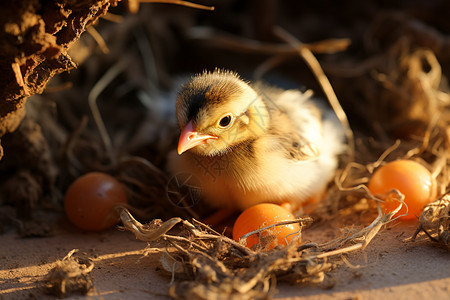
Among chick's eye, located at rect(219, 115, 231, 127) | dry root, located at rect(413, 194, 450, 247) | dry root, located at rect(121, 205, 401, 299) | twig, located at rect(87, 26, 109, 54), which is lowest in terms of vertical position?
dry root, located at rect(413, 194, 450, 247)

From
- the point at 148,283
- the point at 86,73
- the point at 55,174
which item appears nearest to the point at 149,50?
the point at 86,73

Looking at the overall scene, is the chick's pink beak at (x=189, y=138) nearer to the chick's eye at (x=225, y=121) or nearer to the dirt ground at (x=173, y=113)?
the chick's eye at (x=225, y=121)

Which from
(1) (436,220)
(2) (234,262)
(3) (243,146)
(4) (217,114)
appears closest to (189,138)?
(4) (217,114)

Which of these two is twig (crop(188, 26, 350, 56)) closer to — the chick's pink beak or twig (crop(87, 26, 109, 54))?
twig (crop(87, 26, 109, 54))

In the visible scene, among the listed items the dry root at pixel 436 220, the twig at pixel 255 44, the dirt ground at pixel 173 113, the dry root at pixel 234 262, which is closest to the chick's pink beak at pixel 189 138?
the dry root at pixel 234 262

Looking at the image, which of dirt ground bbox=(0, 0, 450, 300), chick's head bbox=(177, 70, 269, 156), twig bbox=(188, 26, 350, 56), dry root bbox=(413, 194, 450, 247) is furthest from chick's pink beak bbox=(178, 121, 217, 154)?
twig bbox=(188, 26, 350, 56)

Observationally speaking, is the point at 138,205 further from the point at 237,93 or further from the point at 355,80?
the point at 355,80
